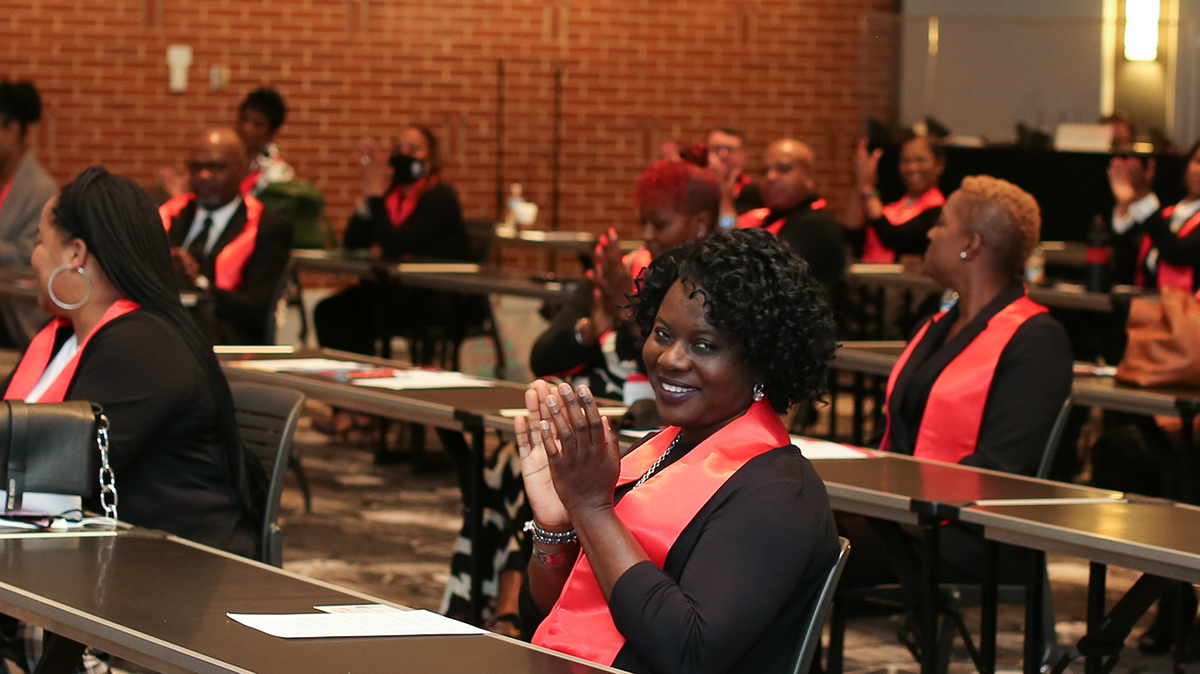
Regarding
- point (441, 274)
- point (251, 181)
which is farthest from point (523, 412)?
point (251, 181)

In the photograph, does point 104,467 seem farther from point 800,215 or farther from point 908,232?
point 908,232

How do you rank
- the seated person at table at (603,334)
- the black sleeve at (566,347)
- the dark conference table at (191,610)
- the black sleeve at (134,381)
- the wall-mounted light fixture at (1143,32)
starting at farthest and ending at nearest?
the wall-mounted light fixture at (1143,32), the black sleeve at (566,347), the seated person at table at (603,334), the black sleeve at (134,381), the dark conference table at (191,610)

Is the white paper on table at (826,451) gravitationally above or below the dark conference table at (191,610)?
below

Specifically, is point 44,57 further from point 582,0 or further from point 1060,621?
point 1060,621

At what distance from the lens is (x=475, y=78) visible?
9.74 m

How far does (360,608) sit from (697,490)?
45 cm

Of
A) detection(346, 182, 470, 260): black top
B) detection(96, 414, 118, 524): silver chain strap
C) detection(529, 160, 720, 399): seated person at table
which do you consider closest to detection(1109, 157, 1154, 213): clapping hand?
detection(346, 182, 470, 260): black top

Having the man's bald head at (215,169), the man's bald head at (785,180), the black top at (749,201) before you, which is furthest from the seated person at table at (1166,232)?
the man's bald head at (215,169)

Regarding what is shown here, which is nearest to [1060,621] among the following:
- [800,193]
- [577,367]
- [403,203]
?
[577,367]

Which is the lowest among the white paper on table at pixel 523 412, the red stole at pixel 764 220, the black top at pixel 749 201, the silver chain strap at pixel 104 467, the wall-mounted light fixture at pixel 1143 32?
the white paper on table at pixel 523 412

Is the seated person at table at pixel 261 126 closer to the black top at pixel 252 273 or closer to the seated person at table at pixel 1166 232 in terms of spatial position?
the black top at pixel 252 273

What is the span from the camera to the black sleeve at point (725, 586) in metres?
1.71

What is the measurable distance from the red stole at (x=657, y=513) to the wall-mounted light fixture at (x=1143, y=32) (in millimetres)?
8591

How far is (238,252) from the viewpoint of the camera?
5.38 meters
